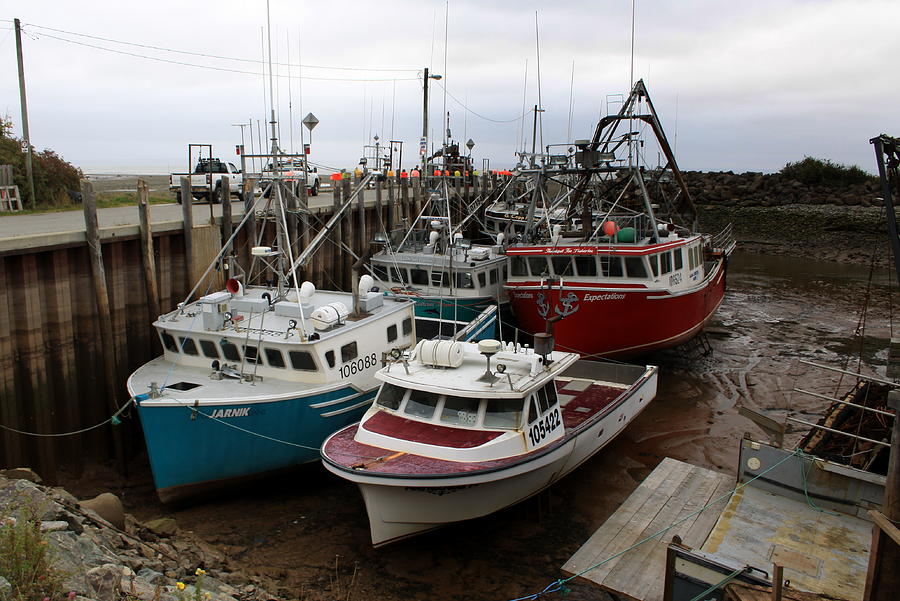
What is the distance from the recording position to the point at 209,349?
11.0 m

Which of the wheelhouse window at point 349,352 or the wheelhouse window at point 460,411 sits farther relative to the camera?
the wheelhouse window at point 349,352

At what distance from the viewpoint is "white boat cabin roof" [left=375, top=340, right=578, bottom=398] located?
9016 mm

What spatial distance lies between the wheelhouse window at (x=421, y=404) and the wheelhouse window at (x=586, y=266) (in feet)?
25.4

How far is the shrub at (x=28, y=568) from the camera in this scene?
512 centimetres

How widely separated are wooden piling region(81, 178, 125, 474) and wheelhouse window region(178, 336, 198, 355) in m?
1.22

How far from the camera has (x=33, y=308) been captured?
10141 millimetres

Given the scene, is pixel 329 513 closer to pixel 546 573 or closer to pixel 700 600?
pixel 546 573

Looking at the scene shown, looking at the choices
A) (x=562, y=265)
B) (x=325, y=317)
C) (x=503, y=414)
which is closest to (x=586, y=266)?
(x=562, y=265)

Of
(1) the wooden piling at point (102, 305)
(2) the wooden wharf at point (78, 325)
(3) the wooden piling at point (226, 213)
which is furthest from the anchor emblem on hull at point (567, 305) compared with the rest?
(1) the wooden piling at point (102, 305)

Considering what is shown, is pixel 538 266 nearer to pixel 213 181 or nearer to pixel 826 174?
pixel 213 181

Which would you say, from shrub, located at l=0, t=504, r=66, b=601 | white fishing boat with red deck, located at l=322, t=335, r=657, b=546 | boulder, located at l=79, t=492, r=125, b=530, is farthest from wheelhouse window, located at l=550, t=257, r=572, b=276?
shrub, located at l=0, t=504, r=66, b=601

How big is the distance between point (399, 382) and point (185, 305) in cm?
483

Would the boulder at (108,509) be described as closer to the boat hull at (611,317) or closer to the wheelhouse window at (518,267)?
the boat hull at (611,317)

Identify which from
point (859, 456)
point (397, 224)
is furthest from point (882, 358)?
point (397, 224)
